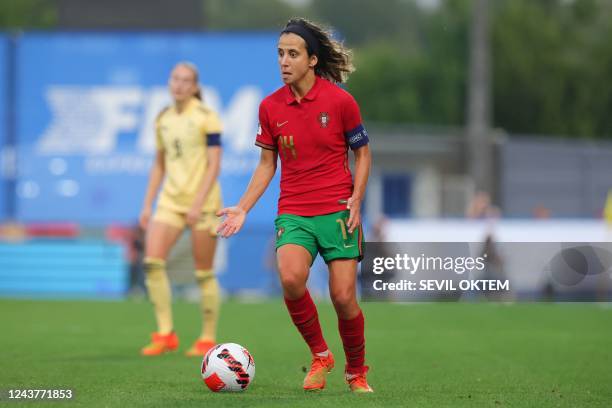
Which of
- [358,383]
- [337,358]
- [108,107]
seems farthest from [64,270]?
[358,383]

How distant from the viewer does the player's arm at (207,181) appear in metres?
10.9

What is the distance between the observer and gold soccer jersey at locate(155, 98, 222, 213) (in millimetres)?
11195

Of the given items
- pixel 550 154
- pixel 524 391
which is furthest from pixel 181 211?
pixel 550 154

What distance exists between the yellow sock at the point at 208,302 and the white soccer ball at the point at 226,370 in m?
2.81

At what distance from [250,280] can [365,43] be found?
88.6 meters

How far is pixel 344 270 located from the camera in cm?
802

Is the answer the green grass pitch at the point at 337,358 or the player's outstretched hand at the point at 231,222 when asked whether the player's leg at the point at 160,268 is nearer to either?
the green grass pitch at the point at 337,358

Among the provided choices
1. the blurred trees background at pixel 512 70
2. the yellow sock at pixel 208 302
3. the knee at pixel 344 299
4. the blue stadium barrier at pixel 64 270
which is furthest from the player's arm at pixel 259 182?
the blurred trees background at pixel 512 70

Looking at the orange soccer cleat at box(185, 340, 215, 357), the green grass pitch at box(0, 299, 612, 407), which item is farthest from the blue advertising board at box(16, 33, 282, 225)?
the orange soccer cleat at box(185, 340, 215, 357)

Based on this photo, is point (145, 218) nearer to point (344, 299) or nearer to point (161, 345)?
point (161, 345)

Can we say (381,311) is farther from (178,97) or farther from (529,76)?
(529,76)

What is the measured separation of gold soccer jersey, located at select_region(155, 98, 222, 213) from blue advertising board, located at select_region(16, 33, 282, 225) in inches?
507

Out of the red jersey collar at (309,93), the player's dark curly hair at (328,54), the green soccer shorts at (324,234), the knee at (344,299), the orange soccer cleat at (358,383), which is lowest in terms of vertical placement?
the orange soccer cleat at (358,383)

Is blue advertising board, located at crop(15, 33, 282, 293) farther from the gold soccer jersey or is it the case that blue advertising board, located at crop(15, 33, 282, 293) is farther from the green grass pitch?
the gold soccer jersey
